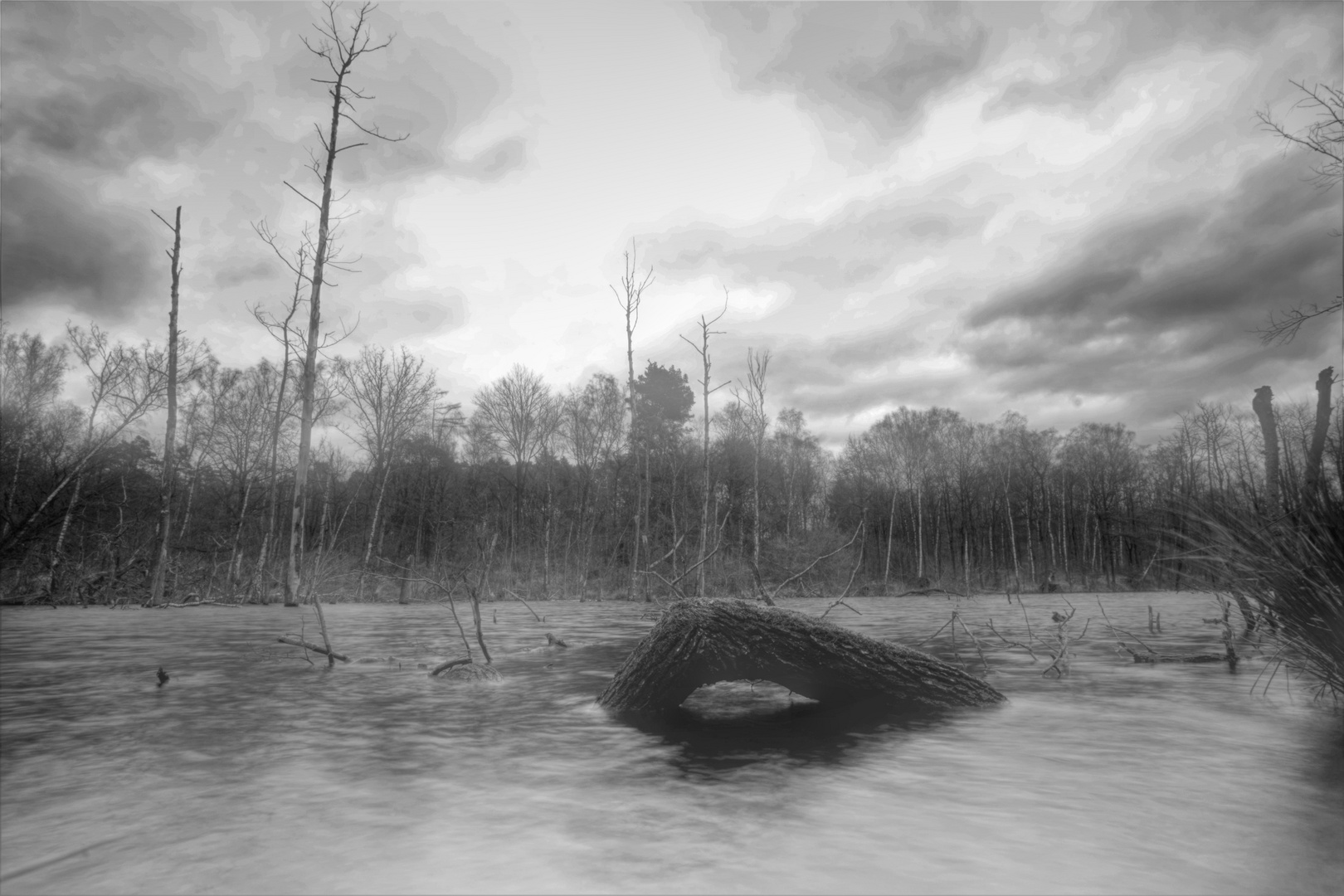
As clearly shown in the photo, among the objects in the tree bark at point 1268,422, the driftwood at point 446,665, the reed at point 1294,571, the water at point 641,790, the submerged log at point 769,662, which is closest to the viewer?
the water at point 641,790

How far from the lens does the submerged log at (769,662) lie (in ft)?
19.5

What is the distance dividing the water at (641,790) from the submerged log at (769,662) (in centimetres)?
29

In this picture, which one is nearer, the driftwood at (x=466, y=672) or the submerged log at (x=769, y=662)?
the submerged log at (x=769, y=662)

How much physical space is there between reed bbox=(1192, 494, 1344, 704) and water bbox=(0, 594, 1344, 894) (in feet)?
2.69

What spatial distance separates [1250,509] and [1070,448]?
59.7m

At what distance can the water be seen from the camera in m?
2.92

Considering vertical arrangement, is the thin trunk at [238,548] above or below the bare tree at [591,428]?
below

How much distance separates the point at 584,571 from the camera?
30328 mm

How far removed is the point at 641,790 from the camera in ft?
13.2

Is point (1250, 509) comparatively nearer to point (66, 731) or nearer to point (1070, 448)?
point (66, 731)

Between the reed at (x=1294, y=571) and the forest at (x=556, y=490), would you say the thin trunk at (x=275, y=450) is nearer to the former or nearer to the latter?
the forest at (x=556, y=490)

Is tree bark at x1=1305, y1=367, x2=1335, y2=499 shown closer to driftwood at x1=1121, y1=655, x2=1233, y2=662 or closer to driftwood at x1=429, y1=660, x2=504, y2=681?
driftwood at x1=1121, y1=655, x2=1233, y2=662

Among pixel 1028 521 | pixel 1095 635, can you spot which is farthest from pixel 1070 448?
pixel 1095 635

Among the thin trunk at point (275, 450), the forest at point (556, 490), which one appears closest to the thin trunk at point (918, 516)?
the forest at point (556, 490)
